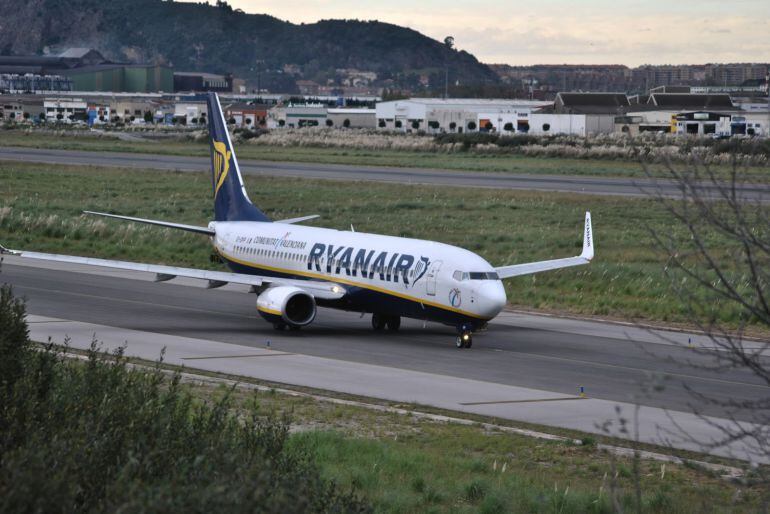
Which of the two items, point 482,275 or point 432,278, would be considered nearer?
point 482,275

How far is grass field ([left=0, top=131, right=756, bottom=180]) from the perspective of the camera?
104812mm

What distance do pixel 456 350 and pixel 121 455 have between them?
23444 mm

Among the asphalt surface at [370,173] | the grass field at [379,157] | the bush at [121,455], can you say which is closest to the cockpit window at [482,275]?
the bush at [121,455]

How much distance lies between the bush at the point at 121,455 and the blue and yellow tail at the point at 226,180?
29816 millimetres

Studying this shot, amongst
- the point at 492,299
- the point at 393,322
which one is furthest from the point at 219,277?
the point at 492,299

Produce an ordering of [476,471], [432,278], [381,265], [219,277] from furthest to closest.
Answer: [219,277], [381,265], [432,278], [476,471]

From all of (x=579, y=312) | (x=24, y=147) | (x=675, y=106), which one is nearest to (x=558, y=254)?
(x=579, y=312)

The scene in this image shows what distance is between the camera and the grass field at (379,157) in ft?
344

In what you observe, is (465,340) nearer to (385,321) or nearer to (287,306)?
(385,321)

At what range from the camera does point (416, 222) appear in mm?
66625

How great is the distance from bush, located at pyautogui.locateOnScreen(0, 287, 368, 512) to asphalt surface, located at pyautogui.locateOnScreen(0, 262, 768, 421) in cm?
1373

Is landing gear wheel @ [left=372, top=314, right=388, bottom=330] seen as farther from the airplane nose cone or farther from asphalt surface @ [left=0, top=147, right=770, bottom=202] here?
asphalt surface @ [left=0, top=147, right=770, bottom=202]

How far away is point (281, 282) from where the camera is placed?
1544 inches

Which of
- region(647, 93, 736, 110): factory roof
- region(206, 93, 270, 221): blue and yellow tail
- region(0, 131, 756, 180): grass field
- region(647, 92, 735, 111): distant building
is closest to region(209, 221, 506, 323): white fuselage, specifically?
region(206, 93, 270, 221): blue and yellow tail
